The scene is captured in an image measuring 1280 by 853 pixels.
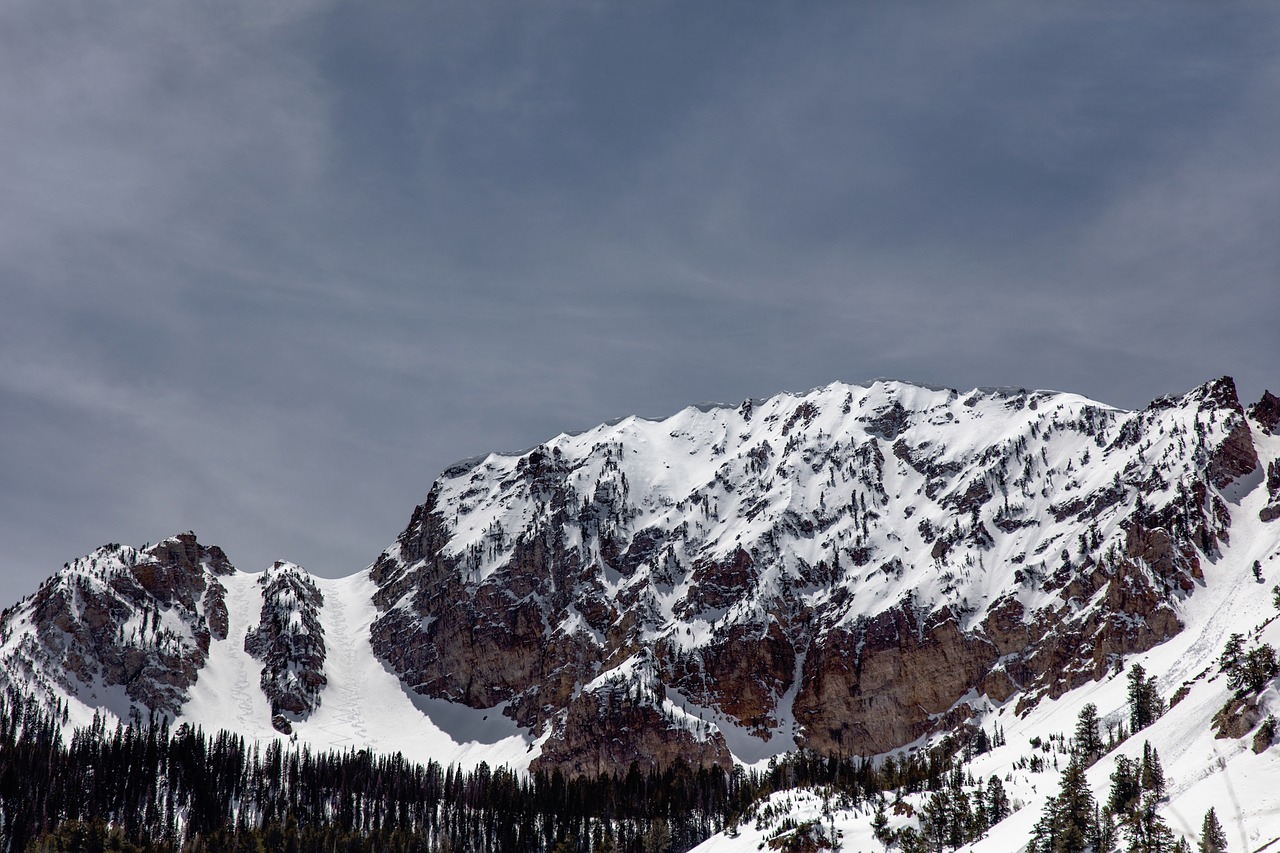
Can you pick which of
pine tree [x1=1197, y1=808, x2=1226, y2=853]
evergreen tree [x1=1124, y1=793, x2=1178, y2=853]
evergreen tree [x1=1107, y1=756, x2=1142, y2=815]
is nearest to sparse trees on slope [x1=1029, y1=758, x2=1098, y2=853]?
evergreen tree [x1=1107, y1=756, x2=1142, y2=815]

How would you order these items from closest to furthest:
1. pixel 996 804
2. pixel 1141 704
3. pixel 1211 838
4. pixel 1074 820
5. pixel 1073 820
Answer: pixel 1211 838 < pixel 1074 820 < pixel 1073 820 < pixel 996 804 < pixel 1141 704

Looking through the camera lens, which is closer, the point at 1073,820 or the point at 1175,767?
the point at 1073,820

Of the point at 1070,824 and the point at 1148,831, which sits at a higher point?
the point at 1070,824

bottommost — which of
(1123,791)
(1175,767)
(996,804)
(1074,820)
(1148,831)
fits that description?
(1148,831)

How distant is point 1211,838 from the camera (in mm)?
75062

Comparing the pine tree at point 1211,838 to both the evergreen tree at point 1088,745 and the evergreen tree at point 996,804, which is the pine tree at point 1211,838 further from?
the evergreen tree at point 1088,745

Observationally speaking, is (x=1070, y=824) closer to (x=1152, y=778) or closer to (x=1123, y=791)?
(x=1152, y=778)

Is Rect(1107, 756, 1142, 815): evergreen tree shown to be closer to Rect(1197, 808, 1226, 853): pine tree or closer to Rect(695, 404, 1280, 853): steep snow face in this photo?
Rect(695, 404, 1280, 853): steep snow face

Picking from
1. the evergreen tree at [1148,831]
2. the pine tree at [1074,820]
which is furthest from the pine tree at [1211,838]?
the pine tree at [1074,820]

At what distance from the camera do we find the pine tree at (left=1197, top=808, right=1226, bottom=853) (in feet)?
245

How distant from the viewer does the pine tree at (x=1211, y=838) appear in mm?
74812

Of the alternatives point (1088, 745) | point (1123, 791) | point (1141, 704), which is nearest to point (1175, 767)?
point (1123, 791)

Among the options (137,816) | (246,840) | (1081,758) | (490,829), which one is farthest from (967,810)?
(137,816)

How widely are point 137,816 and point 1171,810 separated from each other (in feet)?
575
